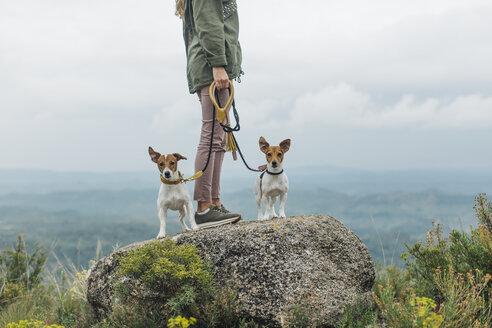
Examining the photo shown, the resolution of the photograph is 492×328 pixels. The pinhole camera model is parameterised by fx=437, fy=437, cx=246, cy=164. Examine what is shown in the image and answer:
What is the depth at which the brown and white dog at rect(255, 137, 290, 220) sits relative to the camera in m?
5.82

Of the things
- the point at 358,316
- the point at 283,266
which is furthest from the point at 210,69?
the point at 358,316

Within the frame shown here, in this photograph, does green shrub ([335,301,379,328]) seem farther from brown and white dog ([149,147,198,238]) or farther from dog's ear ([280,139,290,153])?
brown and white dog ([149,147,198,238])

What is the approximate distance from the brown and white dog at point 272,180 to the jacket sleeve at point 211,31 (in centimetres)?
131

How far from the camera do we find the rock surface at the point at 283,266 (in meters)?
4.98

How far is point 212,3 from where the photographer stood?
6.11 meters

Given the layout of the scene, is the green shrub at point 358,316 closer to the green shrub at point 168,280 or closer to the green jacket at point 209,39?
the green shrub at point 168,280

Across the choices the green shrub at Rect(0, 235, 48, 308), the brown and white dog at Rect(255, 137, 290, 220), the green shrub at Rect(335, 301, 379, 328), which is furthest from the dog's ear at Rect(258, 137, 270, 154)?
the green shrub at Rect(0, 235, 48, 308)

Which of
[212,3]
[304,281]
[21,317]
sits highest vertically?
[212,3]

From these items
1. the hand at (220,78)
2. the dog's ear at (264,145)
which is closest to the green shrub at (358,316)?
the dog's ear at (264,145)

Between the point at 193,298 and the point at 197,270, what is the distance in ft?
1.11

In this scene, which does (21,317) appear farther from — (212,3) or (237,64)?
(212,3)

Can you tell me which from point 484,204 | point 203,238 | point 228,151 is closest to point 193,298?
point 203,238

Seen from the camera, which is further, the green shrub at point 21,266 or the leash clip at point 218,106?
the green shrub at point 21,266

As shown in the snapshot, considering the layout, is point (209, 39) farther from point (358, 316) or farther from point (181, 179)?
point (358, 316)
